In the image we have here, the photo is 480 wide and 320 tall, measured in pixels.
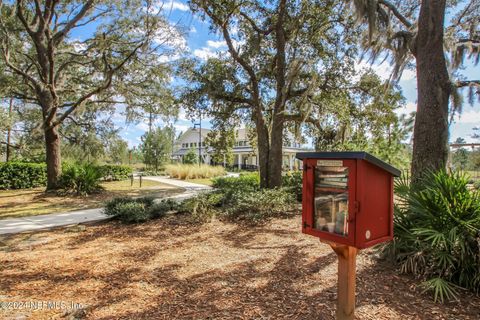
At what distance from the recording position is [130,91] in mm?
11883

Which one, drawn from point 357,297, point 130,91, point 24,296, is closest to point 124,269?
point 24,296

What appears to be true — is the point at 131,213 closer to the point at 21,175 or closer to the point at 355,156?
the point at 355,156

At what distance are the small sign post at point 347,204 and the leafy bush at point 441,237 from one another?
150cm

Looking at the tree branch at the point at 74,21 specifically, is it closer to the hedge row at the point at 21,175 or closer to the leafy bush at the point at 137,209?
the hedge row at the point at 21,175

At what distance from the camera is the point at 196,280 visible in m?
3.45

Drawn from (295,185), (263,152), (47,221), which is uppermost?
(263,152)

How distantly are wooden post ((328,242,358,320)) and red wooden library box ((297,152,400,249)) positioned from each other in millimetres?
181

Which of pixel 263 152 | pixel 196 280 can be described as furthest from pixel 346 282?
pixel 263 152

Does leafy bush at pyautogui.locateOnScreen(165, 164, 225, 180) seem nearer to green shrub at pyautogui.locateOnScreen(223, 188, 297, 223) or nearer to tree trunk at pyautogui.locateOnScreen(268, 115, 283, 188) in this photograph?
tree trunk at pyautogui.locateOnScreen(268, 115, 283, 188)

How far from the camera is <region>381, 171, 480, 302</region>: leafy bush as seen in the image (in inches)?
117

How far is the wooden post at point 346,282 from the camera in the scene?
1.98 metres

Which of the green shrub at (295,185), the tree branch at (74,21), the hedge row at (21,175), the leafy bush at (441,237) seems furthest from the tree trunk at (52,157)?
the leafy bush at (441,237)

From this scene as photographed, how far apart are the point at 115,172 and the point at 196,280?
696 inches

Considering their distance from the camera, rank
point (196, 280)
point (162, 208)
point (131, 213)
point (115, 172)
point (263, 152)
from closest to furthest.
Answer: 1. point (196, 280)
2. point (131, 213)
3. point (162, 208)
4. point (263, 152)
5. point (115, 172)
